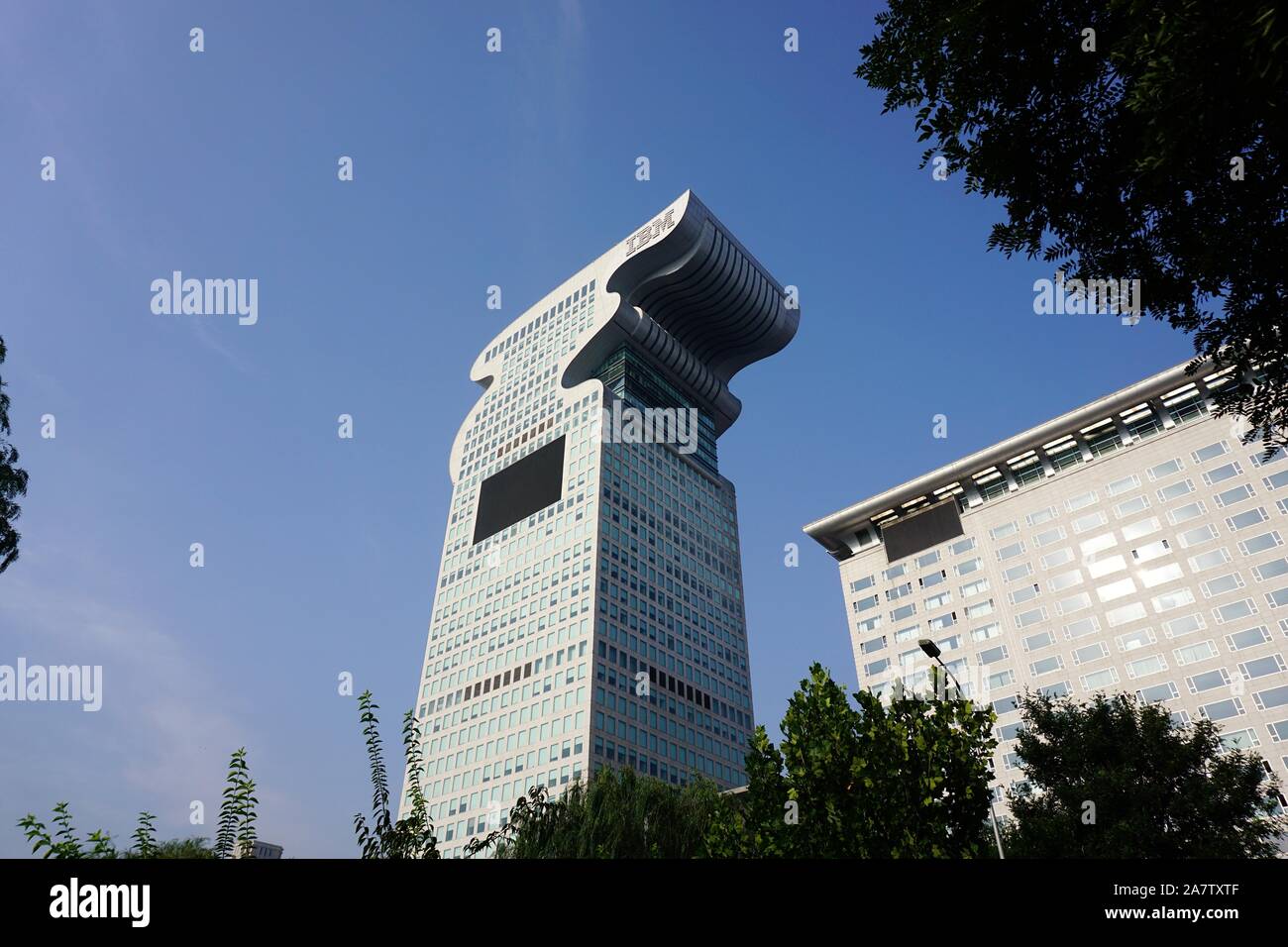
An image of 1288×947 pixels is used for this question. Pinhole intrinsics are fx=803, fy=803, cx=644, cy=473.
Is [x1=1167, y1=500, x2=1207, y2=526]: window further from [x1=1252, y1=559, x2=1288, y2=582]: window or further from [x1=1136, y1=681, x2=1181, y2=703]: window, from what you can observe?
[x1=1136, y1=681, x2=1181, y2=703]: window

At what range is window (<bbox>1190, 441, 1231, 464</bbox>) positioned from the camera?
78125 millimetres

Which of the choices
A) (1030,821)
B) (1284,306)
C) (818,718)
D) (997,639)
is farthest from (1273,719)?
(1284,306)

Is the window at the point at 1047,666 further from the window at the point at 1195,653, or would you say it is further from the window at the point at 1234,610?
the window at the point at 1234,610

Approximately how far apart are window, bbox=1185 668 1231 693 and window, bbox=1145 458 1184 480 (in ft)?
67.9

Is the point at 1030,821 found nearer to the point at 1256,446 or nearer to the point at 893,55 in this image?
the point at 893,55

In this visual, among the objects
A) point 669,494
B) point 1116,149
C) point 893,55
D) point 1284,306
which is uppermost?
point 669,494

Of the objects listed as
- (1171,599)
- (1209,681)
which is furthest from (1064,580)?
(1209,681)

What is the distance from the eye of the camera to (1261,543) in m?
72.0

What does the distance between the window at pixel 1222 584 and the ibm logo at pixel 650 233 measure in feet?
323

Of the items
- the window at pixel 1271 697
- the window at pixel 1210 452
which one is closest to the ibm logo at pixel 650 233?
the window at pixel 1210 452

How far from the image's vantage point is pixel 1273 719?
212 feet

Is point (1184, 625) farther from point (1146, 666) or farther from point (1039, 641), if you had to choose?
point (1039, 641)

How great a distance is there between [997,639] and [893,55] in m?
80.2
